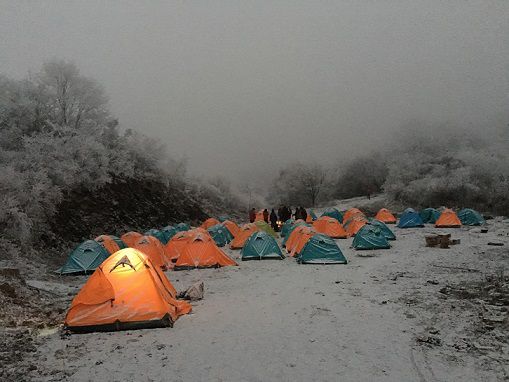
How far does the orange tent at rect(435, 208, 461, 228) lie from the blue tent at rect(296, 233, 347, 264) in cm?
1461

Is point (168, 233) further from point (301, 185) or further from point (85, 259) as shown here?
point (301, 185)

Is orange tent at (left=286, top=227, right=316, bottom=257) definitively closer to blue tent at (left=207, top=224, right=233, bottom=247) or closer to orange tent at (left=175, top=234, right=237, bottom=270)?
orange tent at (left=175, top=234, right=237, bottom=270)

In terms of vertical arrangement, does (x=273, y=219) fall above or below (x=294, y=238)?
below

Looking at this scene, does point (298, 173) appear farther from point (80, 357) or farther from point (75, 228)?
point (80, 357)

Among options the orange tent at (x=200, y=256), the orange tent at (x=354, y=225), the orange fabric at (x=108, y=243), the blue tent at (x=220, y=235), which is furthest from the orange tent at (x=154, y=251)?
the orange tent at (x=354, y=225)

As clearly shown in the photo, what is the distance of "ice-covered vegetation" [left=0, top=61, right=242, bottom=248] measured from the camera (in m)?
15.9

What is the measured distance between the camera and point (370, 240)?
1736cm

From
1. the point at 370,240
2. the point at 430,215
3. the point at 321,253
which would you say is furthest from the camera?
the point at 430,215

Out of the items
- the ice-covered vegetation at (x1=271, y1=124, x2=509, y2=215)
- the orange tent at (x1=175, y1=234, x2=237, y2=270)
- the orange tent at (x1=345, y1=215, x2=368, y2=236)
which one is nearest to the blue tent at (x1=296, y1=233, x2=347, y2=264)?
the orange tent at (x1=175, y1=234, x2=237, y2=270)

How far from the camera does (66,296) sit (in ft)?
33.2

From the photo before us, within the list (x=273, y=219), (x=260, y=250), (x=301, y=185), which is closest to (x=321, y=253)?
(x=260, y=250)

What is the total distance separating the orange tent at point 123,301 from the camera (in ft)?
23.4

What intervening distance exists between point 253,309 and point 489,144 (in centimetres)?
5978

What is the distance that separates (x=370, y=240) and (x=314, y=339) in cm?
1176
